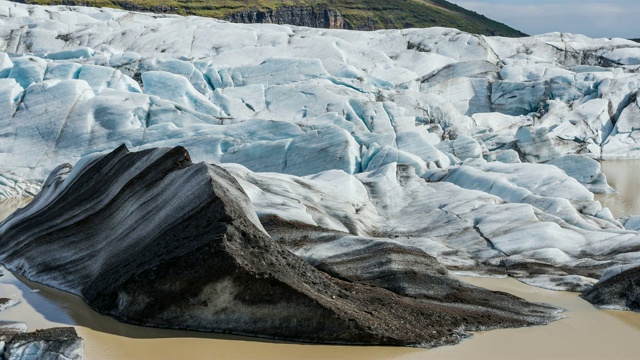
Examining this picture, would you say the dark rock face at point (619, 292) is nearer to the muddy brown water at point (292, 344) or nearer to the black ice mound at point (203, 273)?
the muddy brown water at point (292, 344)

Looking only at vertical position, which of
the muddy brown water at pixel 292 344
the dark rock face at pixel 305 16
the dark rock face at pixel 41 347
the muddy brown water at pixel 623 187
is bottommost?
the dark rock face at pixel 305 16

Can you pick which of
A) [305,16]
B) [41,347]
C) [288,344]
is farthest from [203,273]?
[305,16]

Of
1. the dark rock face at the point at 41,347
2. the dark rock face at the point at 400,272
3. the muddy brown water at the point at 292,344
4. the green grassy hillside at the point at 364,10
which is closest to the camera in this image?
the dark rock face at the point at 41,347

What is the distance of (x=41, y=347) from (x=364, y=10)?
84583mm

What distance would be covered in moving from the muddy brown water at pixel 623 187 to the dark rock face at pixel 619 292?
10514 mm

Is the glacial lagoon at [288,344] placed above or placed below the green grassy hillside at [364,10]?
above

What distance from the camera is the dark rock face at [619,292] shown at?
11.9 m

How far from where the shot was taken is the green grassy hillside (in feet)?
244

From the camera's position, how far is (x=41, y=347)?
7777 millimetres

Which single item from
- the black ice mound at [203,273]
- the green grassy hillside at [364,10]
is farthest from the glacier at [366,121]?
the green grassy hillside at [364,10]

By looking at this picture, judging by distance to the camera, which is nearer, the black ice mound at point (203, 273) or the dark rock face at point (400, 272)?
the black ice mound at point (203, 273)

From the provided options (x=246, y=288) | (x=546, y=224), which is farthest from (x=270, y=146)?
(x=246, y=288)

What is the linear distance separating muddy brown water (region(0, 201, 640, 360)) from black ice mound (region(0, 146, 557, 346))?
0.71 ft

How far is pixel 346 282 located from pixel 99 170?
4828mm
